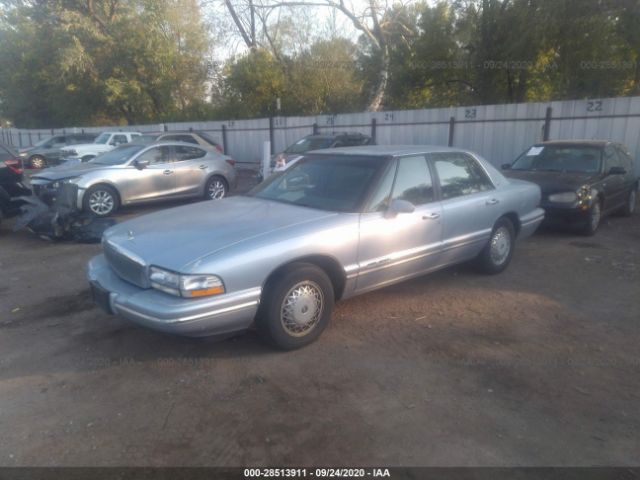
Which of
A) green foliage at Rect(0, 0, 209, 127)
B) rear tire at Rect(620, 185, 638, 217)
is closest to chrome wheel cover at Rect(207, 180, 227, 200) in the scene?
rear tire at Rect(620, 185, 638, 217)

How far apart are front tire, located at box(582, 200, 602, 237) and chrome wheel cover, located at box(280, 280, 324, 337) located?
5.62 metres

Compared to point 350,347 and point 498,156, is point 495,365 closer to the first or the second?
point 350,347

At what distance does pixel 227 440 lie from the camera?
2.91 m

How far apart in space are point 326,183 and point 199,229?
138 centimetres

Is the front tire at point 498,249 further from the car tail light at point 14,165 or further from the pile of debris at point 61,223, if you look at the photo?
the car tail light at point 14,165

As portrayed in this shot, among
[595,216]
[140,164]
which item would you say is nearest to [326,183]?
[595,216]

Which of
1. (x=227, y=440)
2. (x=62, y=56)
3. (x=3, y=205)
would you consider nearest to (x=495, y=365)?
(x=227, y=440)

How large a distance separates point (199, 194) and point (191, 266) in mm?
7775

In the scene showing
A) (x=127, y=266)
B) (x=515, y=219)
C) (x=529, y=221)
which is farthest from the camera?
(x=529, y=221)

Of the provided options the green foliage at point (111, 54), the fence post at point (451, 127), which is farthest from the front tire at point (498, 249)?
the green foliage at point (111, 54)

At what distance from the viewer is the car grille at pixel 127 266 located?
3.66 meters

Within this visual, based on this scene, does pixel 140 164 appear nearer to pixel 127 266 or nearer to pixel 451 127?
pixel 127 266

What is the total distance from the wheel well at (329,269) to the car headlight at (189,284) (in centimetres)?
46

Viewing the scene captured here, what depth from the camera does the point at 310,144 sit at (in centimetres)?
1325
